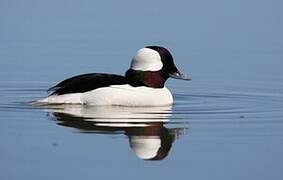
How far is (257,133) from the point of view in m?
12.8

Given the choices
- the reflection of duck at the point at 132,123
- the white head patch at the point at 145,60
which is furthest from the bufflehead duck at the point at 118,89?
the reflection of duck at the point at 132,123

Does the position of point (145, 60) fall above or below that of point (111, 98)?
above

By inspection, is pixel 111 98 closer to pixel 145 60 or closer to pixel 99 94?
pixel 99 94

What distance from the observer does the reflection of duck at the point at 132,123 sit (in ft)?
39.3

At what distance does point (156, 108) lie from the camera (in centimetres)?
1496

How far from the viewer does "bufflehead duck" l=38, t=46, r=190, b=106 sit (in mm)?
14930

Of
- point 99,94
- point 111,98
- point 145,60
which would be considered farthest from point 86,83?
point 145,60

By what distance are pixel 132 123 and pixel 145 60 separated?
227cm

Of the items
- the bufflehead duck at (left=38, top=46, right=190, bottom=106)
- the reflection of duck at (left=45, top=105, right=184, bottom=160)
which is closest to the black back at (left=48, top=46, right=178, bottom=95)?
the bufflehead duck at (left=38, top=46, right=190, bottom=106)

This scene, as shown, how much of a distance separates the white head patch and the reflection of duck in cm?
81

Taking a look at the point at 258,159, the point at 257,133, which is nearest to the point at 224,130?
the point at 257,133

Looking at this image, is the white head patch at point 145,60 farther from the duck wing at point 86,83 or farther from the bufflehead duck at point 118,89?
the duck wing at point 86,83

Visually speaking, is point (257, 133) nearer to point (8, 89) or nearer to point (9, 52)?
point (8, 89)

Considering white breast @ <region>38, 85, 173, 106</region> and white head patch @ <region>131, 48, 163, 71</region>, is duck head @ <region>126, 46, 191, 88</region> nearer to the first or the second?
white head patch @ <region>131, 48, 163, 71</region>
